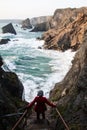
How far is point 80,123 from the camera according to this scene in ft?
48.8

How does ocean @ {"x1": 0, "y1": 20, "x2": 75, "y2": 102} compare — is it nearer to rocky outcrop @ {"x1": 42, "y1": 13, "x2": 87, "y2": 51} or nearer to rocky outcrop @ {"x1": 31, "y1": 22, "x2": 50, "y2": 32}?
rocky outcrop @ {"x1": 42, "y1": 13, "x2": 87, "y2": 51}

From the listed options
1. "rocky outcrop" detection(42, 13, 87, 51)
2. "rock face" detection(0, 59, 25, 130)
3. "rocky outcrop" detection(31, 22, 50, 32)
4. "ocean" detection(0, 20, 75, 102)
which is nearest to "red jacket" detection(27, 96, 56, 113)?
"rock face" detection(0, 59, 25, 130)

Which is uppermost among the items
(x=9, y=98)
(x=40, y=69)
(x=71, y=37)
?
(x=9, y=98)

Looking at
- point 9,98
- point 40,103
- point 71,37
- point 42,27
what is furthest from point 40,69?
point 42,27

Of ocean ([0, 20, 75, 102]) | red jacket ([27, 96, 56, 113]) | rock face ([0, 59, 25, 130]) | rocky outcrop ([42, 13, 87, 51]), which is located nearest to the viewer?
rock face ([0, 59, 25, 130])

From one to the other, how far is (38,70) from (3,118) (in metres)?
28.2

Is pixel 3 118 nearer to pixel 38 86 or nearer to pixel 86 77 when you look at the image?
pixel 86 77

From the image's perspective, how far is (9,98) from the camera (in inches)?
688

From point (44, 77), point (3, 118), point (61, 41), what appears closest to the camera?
point (3, 118)

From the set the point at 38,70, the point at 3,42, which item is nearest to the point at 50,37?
the point at 3,42

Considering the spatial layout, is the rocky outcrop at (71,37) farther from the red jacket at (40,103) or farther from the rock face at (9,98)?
the red jacket at (40,103)

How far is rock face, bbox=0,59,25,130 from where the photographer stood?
13.6 metres

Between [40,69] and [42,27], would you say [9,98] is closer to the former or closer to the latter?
[40,69]

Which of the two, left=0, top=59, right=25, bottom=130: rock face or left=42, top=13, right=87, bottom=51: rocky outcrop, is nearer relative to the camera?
left=0, top=59, right=25, bottom=130: rock face
